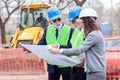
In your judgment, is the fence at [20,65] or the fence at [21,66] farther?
the fence at [20,65]

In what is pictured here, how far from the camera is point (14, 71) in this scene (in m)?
13.6

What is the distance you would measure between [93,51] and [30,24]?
13394 millimetres

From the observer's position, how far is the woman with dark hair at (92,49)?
4.93m

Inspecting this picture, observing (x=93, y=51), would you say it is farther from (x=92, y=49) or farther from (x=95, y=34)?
(x=95, y=34)

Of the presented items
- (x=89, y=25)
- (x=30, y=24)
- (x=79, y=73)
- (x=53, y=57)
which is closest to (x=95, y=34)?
(x=89, y=25)

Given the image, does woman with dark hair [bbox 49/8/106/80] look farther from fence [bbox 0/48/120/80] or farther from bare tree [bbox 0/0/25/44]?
bare tree [bbox 0/0/25/44]

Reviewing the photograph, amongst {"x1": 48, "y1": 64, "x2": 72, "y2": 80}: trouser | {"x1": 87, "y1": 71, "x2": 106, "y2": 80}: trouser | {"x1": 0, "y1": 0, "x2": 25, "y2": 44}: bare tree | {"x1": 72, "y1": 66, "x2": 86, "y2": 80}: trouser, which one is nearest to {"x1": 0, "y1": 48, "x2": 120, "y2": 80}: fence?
{"x1": 48, "y1": 64, "x2": 72, "y2": 80}: trouser

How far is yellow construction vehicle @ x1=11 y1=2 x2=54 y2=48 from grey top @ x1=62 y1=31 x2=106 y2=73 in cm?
1203

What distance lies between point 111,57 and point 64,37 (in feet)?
6.58

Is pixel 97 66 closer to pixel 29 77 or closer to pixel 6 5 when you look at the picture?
pixel 29 77

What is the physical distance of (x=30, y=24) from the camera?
717 inches

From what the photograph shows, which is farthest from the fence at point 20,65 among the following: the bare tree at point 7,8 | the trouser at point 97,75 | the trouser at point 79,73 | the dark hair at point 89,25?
the bare tree at point 7,8

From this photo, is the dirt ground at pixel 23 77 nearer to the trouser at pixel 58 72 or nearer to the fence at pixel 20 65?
the fence at pixel 20 65

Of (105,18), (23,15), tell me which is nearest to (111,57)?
(23,15)
